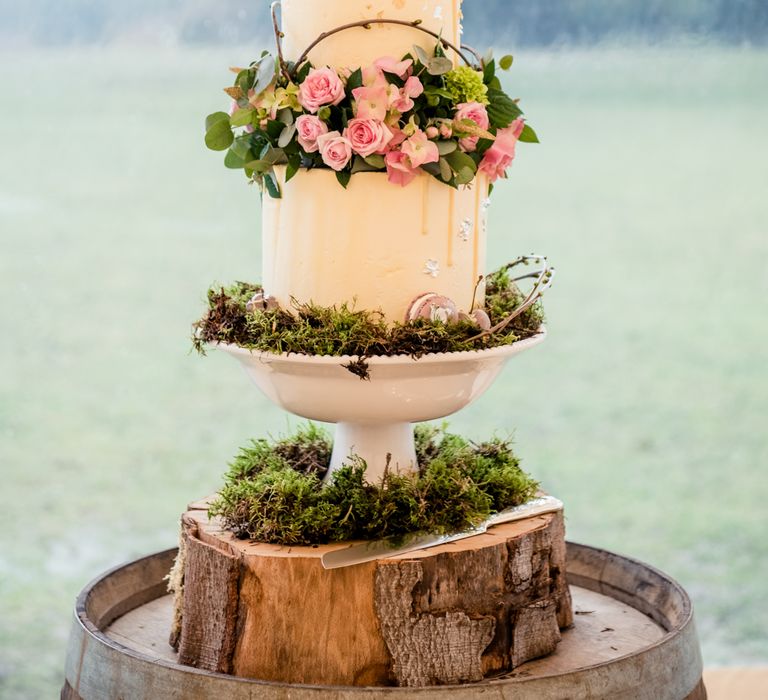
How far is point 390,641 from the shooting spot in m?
1.44

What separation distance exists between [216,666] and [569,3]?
2.50 metres

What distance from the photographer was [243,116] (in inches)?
59.1

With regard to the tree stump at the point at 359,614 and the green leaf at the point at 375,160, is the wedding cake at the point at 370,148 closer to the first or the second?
the green leaf at the point at 375,160

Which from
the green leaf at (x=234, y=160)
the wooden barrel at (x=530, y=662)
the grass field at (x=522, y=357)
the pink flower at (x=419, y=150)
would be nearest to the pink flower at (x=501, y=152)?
the pink flower at (x=419, y=150)

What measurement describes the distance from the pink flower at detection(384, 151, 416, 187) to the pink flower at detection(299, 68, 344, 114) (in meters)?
0.11

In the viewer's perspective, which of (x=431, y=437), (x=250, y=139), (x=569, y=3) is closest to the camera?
(x=250, y=139)

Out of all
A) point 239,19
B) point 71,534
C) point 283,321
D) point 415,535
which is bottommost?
point 71,534

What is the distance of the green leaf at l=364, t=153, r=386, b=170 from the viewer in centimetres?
143

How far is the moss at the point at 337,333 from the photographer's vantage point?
1.42m

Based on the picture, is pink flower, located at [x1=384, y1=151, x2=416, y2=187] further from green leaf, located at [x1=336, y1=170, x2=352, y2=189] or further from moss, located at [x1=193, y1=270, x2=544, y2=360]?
moss, located at [x1=193, y1=270, x2=544, y2=360]

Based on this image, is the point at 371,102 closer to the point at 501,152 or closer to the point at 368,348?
the point at 501,152

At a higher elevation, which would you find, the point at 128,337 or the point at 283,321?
the point at 283,321

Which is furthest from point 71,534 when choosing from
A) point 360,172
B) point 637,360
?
point 360,172

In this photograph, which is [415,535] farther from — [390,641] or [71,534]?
[71,534]
